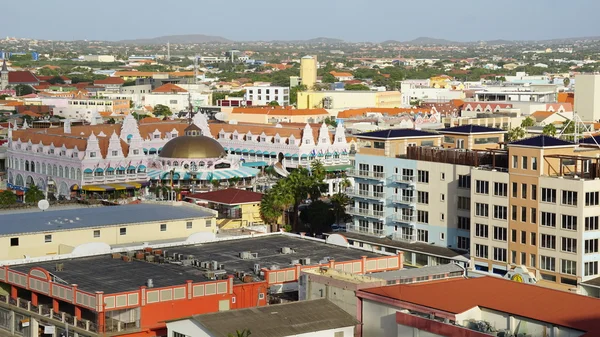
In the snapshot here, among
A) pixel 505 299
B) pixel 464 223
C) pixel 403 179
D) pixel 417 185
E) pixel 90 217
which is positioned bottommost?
pixel 464 223

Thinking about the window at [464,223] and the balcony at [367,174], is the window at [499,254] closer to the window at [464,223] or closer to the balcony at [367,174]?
the window at [464,223]

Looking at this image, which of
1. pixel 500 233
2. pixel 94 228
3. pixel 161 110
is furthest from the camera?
pixel 161 110

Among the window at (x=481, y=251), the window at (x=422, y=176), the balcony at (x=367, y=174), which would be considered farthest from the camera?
the balcony at (x=367, y=174)

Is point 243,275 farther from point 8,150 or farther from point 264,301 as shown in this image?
point 8,150

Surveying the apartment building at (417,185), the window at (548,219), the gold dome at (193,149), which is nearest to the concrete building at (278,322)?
the window at (548,219)

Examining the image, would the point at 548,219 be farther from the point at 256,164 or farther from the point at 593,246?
the point at 256,164

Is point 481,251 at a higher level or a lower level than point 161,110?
lower

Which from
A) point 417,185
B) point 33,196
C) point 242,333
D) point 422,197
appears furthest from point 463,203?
point 33,196
